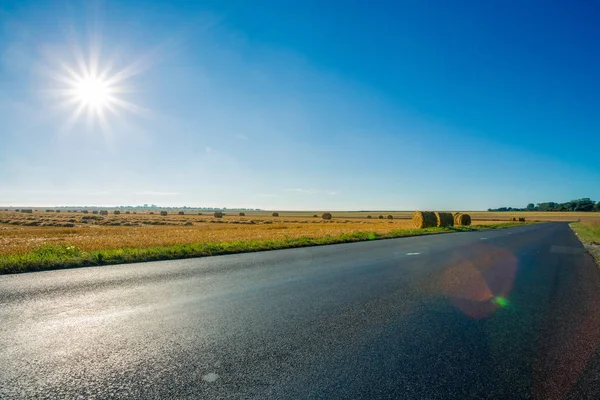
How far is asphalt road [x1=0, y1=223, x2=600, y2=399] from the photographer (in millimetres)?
3133

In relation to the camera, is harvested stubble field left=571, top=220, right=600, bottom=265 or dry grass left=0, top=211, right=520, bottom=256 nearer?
dry grass left=0, top=211, right=520, bottom=256

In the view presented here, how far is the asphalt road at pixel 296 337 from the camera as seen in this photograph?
10.3 ft

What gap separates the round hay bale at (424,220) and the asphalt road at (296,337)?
30.3m

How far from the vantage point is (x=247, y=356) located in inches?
147

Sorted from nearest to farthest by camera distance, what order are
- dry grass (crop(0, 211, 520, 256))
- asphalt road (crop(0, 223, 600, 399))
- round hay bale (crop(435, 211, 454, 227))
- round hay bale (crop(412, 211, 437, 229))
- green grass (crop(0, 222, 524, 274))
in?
asphalt road (crop(0, 223, 600, 399)) < green grass (crop(0, 222, 524, 274)) < dry grass (crop(0, 211, 520, 256)) < round hay bale (crop(412, 211, 437, 229)) < round hay bale (crop(435, 211, 454, 227))

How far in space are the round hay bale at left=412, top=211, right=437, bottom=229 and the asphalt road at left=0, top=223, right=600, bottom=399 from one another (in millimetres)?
30321

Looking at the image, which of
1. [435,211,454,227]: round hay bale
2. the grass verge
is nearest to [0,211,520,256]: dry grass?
[435,211,454,227]: round hay bale

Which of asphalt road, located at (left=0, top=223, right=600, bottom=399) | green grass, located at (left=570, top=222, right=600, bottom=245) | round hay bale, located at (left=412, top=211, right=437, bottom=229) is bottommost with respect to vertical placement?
asphalt road, located at (left=0, top=223, right=600, bottom=399)

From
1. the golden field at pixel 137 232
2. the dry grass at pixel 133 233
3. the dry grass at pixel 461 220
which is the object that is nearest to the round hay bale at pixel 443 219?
the golden field at pixel 137 232

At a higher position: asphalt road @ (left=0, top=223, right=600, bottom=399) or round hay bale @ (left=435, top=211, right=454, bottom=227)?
round hay bale @ (left=435, top=211, right=454, bottom=227)

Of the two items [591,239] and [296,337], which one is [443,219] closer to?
[591,239]

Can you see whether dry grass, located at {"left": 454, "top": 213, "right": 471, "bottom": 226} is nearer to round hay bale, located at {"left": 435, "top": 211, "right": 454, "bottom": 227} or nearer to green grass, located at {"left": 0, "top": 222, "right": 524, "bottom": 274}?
round hay bale, located at {"left": 435, "top": 211, "right": 454, "bottom": 227}

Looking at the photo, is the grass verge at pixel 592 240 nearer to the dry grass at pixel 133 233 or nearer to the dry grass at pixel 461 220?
the dry grass at pixel 133 233

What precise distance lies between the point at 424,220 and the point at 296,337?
121ft
